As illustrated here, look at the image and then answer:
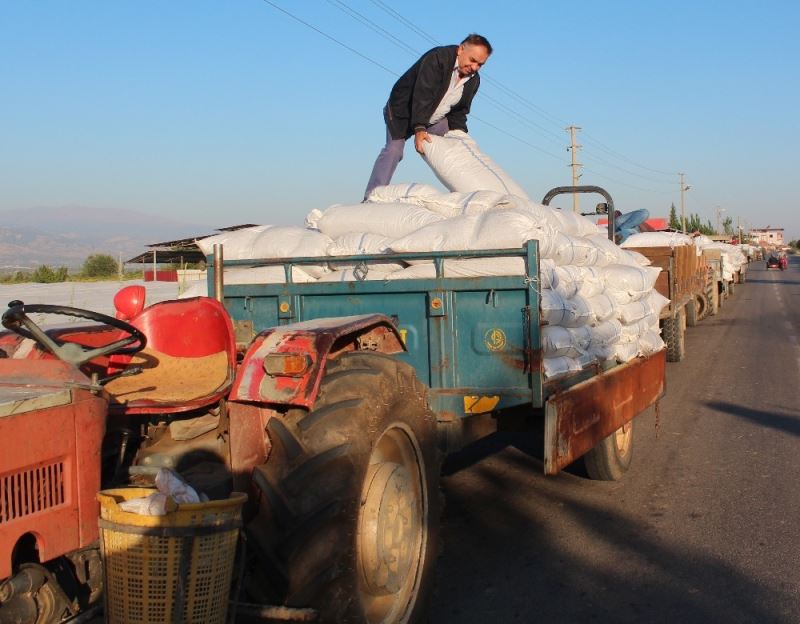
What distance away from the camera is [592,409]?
17.6ft

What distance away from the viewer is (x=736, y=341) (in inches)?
696

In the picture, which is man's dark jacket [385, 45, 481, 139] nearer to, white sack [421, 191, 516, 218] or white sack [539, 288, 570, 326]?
white sack [421, 191, 516, 218]

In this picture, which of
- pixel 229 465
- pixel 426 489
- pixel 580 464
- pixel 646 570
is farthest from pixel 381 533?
pixel 580 464

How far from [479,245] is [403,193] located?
1.22m

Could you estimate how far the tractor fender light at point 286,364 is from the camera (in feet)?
11.0

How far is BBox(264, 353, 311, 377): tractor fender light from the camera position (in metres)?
3.34

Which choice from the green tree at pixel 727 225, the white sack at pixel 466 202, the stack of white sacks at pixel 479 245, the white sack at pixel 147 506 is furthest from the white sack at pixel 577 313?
the green tree at pixel 727 225

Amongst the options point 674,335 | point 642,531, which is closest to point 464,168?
point 642,531

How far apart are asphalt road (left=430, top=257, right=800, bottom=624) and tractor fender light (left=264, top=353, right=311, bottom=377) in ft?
5.59

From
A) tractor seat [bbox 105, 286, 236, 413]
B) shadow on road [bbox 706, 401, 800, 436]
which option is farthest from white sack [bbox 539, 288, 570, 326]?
shadow on road [bbox 706, 401, 800, 436]

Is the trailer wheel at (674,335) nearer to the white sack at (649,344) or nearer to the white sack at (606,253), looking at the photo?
the white sack at (649,344)

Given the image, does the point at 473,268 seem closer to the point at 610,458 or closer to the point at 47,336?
the point at 610,458

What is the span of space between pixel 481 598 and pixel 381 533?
1253 millimetres

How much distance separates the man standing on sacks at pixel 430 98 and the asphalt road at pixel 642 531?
8.93 feet
